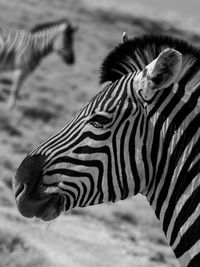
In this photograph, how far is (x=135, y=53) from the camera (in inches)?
134

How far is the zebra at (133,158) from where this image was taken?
315 cm

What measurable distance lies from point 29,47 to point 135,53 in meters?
15.7

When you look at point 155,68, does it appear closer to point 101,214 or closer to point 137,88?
point 137,88

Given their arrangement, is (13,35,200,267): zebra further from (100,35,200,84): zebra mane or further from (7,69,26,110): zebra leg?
(7,69,26,110): zebra leg

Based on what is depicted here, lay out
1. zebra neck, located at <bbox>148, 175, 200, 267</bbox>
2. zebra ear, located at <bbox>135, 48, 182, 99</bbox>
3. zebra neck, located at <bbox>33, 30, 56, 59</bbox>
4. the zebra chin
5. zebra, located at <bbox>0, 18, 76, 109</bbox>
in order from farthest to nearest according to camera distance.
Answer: zebra neck, located at <bbox>33, 30, 56, 59</bbox>
zebra, located at <bbox>0, 18, 76, 109</bbox>
the zebra chin
zebra neck, located at <bbox>148, 175, 200, 267</bbox>
zebra ear, located at <bbox>135, 48, 182, 99</bbox>

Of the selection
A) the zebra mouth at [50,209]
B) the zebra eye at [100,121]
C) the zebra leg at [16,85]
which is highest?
the zebra eye at [100,121]

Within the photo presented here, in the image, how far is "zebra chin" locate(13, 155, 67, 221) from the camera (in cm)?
320

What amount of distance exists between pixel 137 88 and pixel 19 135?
41.4 feet

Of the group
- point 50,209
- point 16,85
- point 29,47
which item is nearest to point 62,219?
point 50,209

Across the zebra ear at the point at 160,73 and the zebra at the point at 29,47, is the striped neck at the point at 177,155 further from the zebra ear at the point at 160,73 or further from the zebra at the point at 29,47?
the zebra at the point at 29,47

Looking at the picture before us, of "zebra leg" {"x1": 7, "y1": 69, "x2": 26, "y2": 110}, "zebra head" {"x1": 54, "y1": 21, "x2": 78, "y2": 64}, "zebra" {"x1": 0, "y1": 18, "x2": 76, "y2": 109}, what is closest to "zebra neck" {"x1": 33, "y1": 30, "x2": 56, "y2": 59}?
"zebra" {"x1": 0, "y1": 18, "x2": 76, "y2": 109}

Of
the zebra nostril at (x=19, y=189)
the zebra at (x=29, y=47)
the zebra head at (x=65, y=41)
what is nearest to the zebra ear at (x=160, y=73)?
the zebra nostril at (x=19, y=189)

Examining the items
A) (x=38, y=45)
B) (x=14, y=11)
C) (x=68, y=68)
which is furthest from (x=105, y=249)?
(x=14, y=11)

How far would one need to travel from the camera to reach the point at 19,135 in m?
15.6
